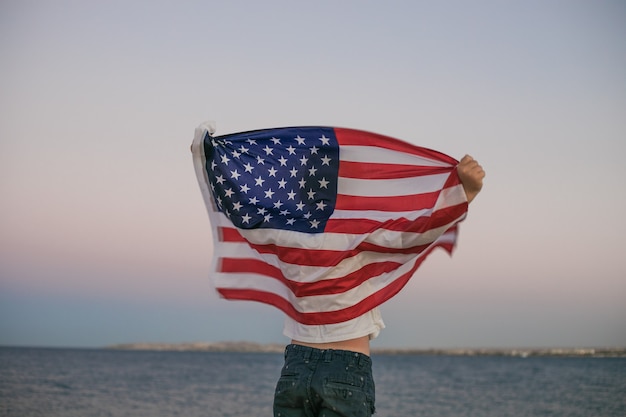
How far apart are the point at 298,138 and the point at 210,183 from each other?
25.5 inches

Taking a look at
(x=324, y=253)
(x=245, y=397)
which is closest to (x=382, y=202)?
(x=324, y=253)

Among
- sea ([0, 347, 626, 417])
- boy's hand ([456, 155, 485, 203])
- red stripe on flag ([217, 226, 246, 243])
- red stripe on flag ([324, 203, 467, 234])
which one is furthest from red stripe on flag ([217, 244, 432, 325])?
sea ([0, 347, 626, 417])

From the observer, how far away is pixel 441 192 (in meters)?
4.12

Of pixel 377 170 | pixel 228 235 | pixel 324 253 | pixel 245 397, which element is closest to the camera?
pixel 324 253

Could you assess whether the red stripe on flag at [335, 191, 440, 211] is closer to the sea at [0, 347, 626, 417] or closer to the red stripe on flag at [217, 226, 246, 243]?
the red stripe on flag at [217, 226, 246, 243]

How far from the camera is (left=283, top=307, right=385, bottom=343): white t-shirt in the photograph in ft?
12.7

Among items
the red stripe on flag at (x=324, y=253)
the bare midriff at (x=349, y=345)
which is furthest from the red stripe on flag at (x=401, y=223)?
the bare midriff at (x=349, y=345)

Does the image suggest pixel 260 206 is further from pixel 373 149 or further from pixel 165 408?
pixel 165 408

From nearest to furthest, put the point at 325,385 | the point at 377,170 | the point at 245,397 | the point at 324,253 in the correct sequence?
the point at 325,385 → the point at 324,253 → the point at 377,170 → the point at 245,397

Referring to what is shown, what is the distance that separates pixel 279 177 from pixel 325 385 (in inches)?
53.4

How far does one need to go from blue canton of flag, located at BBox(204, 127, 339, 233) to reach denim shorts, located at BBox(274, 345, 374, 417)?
0.84 meters

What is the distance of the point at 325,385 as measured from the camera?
12.0ft

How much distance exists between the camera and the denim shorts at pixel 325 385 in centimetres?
365

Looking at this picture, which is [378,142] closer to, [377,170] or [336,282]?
[377,170]
